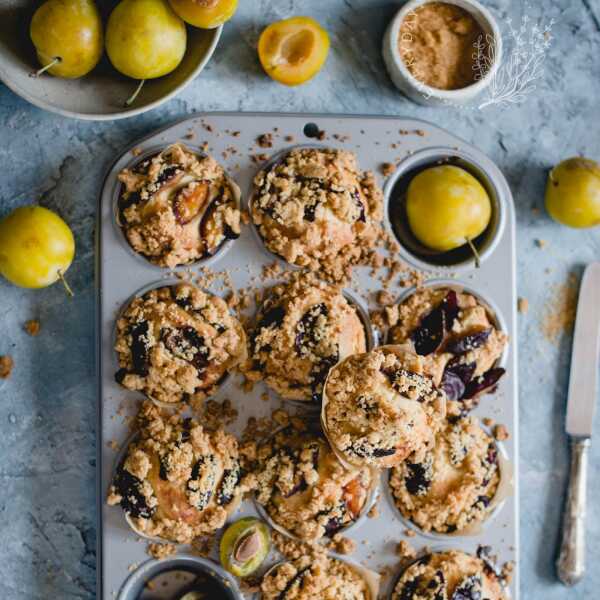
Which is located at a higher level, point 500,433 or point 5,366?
point 5,366

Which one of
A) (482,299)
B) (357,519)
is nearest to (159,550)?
(357,519)

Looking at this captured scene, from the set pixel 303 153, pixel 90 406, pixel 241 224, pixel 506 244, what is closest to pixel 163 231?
pixel 241 224

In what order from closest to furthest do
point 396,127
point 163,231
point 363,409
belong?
point 363,409 < point 163,231 < point 396,127

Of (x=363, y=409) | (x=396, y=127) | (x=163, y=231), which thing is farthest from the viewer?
(x=396, y=127)

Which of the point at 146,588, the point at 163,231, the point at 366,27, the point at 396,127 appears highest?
the point at 366,27

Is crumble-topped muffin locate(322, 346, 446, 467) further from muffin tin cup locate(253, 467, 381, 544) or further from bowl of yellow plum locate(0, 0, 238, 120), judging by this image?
bowl of yellow plum locate(0, 0, 238, 120)

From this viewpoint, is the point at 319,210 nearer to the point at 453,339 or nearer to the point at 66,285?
the point at 453,339

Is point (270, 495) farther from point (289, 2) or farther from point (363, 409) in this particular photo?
point (289, 2)

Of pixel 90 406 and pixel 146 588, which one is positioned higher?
pixel 90 406
